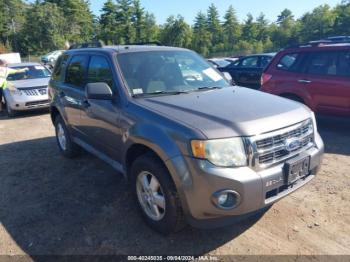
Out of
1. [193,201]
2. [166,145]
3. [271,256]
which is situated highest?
→ [166,145]

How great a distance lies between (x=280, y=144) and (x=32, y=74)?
9.90 m

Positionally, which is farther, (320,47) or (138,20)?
(138,20)

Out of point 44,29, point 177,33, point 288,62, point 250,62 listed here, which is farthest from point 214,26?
point 288,62

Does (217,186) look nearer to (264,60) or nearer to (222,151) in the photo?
(222,151)

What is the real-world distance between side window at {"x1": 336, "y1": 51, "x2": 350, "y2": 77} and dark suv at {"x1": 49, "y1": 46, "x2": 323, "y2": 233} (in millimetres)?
2978

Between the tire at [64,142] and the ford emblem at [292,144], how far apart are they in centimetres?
368

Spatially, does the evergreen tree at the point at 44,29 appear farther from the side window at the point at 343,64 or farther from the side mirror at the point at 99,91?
the side mirror at the point at 99,91

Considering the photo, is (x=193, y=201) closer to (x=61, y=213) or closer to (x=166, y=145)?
(x=166, y=145)

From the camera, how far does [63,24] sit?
57938mm

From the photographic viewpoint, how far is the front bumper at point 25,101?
32.3ft

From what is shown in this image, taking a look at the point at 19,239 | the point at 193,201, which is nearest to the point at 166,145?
the point at 193,201

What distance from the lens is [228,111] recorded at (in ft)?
10.5

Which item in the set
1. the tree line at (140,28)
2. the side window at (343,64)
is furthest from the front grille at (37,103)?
the tree line at (140,28)

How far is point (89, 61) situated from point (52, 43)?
181 ft
